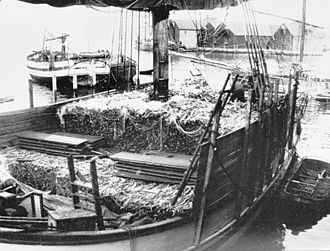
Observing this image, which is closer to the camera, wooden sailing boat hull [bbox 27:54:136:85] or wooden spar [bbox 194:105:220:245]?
wooden spar [bbox 194:105:220:245]

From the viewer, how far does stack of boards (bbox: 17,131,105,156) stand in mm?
9414

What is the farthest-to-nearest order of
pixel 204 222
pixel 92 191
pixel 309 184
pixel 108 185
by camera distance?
pixel 309 184
pixel 108 185
pixel 204 222
pixel 92 191

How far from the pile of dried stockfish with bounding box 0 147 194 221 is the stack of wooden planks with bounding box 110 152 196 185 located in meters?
0.13

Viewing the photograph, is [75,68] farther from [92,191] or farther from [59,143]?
[92,191]

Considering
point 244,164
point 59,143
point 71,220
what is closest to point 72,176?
point 71,220

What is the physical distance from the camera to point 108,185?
7684mm

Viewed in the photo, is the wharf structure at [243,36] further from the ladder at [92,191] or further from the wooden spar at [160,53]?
the ladder at [92,191]

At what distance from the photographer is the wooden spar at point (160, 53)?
11.3 m

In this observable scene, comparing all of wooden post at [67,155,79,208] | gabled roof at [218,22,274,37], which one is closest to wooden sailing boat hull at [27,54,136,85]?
wooden post at [67,155,79,208]

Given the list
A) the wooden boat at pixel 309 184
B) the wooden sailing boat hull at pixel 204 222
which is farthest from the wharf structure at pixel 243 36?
the wooden sailing boat hull at pixel 204 222

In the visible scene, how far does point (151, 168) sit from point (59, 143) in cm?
297

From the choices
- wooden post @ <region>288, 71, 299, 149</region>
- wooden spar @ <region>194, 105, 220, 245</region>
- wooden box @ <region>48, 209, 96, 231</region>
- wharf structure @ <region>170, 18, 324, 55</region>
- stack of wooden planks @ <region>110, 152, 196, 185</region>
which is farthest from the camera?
wharf structure @ <region>170, 18, 324, 55</region>

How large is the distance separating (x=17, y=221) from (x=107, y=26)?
12172cm

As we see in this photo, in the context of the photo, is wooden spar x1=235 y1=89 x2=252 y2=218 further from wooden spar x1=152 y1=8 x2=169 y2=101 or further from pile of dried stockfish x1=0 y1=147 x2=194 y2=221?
wooden spar x1=152 y1=8 x2=169 y2=101
